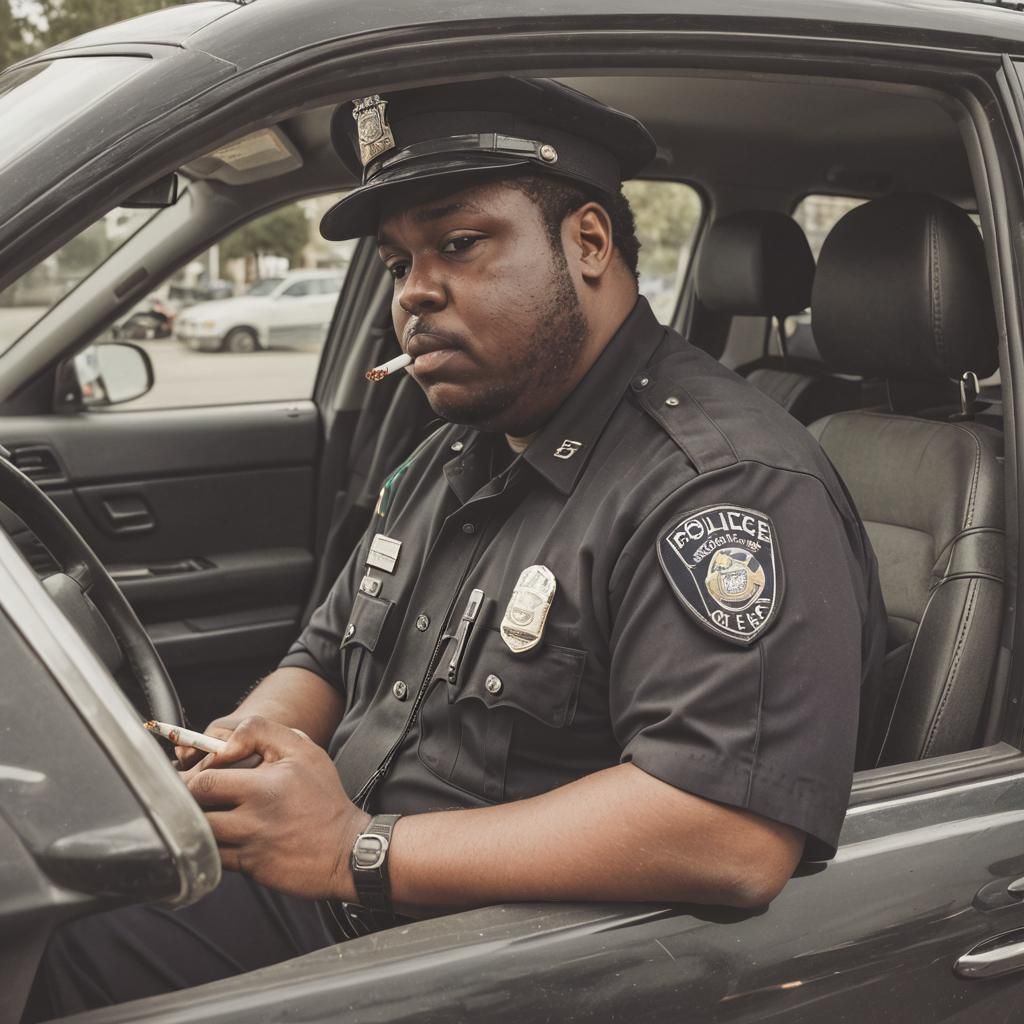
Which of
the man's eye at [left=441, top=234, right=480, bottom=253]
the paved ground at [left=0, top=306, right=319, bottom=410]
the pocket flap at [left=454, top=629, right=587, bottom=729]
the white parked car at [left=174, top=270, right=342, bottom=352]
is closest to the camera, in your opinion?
the pocket flap at [left=454, top=629, right=587, bottom=729]

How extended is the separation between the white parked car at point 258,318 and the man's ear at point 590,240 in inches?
332

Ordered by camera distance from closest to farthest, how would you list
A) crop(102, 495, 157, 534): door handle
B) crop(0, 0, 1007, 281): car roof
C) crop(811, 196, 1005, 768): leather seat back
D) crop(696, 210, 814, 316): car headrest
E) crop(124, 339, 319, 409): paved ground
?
crop(0, 0, 1007, 281): car roof
crop(811, 196, 1005, 768): leather seat back
crop(696, 210, 814, 316): car headrest
crop(102, 495, 157, 534): door handle
crop(124, 339, 319, 409): paved ground

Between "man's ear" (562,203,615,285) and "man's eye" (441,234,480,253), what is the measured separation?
0.39 ft

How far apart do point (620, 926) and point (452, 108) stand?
0.85 m

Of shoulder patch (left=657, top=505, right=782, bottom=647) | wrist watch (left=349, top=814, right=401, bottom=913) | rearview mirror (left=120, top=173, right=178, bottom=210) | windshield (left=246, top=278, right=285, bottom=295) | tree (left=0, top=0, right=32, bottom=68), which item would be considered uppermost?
tree (left=0, top=0, right=32, bottom=68)

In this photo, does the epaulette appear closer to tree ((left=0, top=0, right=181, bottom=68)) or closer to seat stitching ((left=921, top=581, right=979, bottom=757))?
seat stitching ((left=921, top=581, right=979, bottom=757))

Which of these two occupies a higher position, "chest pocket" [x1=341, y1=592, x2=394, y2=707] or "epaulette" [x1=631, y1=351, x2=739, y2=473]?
"epaulette" [x1=631, y1=351, x2=739, y2=473]

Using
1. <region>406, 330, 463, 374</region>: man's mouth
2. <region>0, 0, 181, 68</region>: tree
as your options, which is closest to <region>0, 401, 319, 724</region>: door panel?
<region>406, 330, 463, 374</region>: man's mouth

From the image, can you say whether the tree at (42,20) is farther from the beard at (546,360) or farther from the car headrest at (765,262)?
the beard at (546,360)

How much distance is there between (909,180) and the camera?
2.87 m

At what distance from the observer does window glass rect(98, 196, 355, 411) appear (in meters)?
4.55

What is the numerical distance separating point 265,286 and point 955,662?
9.36 metres

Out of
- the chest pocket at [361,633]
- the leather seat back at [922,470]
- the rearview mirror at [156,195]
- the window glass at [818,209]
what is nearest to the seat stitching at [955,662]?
the leather seat back at [922,470]

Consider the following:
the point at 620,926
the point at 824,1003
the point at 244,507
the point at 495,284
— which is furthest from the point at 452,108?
the point at 244,507
